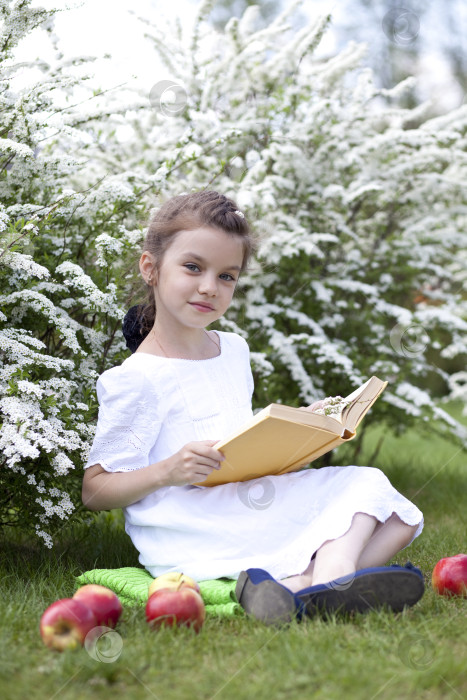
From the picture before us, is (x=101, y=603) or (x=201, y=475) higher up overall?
(x=201, y=475)

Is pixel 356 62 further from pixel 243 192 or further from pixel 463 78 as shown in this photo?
pixel 463 78

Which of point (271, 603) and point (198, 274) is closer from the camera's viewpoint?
point (271, 603)

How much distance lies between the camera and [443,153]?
430 cm

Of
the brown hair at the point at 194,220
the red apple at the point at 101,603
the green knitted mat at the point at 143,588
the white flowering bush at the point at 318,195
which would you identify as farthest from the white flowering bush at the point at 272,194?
the red apple at the point at 101,603

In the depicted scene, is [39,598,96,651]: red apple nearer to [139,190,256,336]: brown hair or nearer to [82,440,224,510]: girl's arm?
[82,440,224,510]: girl's arm

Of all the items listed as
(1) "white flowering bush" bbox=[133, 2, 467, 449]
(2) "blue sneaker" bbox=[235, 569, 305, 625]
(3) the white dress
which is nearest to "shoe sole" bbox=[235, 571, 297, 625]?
(2) "blue sneaker" bbox=[235, 569, 305, 625]

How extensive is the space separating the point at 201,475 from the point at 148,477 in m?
0.18

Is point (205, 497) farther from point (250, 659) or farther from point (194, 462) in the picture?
point (250, 659)

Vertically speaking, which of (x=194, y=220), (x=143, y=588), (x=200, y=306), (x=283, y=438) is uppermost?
(x=194, y=220)

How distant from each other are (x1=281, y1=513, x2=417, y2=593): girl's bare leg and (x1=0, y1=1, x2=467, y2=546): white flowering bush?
3.13ft

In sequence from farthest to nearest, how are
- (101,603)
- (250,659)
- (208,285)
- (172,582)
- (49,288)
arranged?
(49,288), (208,285), (172,582), (101,603), (250,659)

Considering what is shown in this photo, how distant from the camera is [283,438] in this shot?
6.82 feet

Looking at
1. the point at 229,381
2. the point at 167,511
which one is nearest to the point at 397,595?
the point at 167,511

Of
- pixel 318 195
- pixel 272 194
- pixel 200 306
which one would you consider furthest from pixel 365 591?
pixel 318 195
